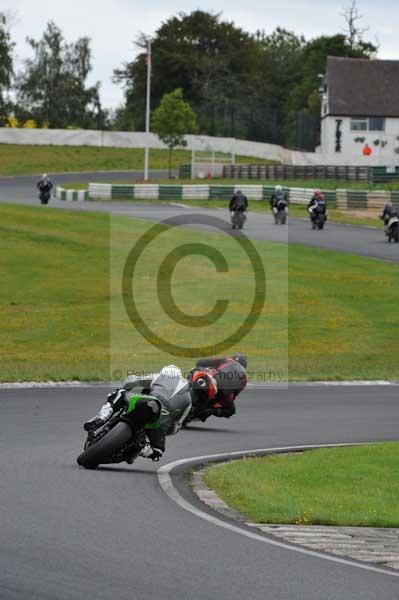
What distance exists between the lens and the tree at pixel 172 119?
259ft

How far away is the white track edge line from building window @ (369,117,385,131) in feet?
246

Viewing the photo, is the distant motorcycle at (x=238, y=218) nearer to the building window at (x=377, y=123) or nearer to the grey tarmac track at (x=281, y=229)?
the grey tarmac track at (x=281, y=229)

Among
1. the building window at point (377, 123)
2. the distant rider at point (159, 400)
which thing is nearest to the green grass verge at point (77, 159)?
the building window at point (377, 123)

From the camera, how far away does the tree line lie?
9788 cm

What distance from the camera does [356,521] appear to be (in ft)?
31.4

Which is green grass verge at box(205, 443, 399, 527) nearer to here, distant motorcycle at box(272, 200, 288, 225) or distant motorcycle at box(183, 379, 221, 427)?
distant motorcycle at box(183, 379, 221, 427)

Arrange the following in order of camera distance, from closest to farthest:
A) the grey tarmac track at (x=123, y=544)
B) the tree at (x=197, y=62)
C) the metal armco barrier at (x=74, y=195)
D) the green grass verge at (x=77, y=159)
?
1. the grey tarmac track at (x=123, y=544)
2. the metal armco barrier at (x=74, y=195)
3. the green grass verge at (x=77, y=159)
4. the tree at (x=197, y=62)

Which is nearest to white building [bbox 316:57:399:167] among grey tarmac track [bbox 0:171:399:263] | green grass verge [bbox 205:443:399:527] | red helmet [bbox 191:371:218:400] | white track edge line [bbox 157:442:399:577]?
grey tarmac track [bbox 0:171:399:263]

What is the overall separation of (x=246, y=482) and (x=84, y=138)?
83.3m

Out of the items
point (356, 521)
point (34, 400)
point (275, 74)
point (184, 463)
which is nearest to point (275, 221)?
point (34, 400)

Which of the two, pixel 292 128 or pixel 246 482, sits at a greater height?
pixel 292 128

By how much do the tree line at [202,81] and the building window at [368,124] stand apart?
5.46m

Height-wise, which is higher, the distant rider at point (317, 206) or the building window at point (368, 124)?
the building window at point (368, 124)

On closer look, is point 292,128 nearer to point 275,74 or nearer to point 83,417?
point 275,74
